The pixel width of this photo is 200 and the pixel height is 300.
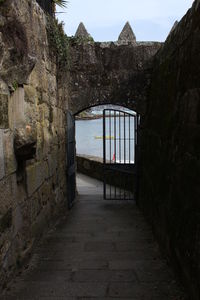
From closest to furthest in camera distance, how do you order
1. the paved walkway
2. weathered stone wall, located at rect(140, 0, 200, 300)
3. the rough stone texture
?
1. weathered stone wall, located at rect(140, 0, 200, 300)
2. the paved walkway
3. the rough stone texture

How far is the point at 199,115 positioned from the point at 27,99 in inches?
71.2

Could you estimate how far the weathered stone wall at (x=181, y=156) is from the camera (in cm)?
253

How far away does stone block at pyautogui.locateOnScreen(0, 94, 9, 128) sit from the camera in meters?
2.54

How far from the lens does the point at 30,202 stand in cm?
354

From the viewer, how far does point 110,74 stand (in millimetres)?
6375

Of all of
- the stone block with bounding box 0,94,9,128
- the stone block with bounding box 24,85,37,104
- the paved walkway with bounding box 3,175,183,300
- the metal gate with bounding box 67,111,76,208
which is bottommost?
the paved walkway with bounding box 3,175,183,300

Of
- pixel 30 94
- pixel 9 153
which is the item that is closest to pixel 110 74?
pixel 30 94

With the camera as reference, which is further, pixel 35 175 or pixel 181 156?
pixel 35 175

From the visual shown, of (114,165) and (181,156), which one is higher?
(181,156)

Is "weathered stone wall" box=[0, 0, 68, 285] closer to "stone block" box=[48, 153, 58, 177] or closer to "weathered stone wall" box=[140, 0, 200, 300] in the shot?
"stone block" box=[48, 153, 58, 177]

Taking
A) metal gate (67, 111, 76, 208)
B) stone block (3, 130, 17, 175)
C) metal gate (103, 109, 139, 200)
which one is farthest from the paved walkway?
metal gate (103, 109, 139, 200)

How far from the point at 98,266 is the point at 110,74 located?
4.06 m

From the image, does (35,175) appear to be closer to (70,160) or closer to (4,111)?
(4,111)

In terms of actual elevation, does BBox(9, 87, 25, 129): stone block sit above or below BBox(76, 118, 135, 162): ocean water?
above
